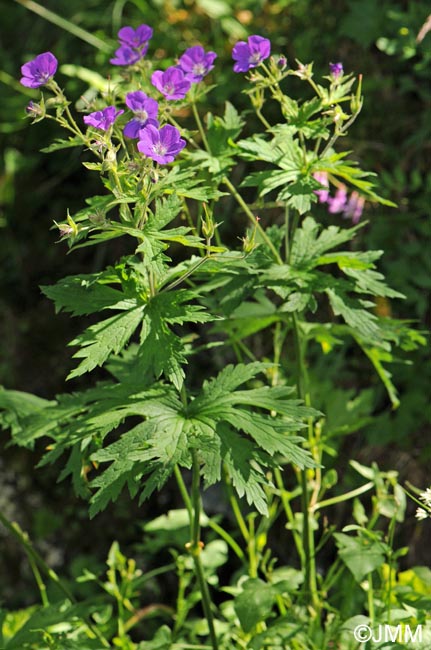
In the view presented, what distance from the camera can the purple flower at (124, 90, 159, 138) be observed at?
1.45 metres

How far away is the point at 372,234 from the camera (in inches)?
107

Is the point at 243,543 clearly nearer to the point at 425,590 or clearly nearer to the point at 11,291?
the point at 425,590

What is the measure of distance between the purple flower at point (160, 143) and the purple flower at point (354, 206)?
4.37ft

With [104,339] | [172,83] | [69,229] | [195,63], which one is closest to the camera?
[69,229]

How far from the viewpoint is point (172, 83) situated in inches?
63.5

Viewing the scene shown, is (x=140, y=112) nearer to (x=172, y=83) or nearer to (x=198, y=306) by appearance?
(x=172, y=83)

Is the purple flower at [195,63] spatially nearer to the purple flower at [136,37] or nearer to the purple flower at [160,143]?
the purple flower at [136,37]

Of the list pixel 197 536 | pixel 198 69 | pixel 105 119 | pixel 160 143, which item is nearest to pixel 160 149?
pixel 160 143

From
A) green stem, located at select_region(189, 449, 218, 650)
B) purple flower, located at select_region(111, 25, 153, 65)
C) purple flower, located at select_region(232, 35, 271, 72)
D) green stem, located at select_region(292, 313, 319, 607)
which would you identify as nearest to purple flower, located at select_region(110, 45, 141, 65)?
purple flower, located at select_region(111, 25, 153, 65)

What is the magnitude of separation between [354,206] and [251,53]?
1.11 meters

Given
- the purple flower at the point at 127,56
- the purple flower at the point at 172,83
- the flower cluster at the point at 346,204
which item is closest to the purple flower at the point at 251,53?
the purple flower at the point at 172,83

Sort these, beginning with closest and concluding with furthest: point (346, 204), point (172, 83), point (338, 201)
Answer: point (172, 83), point (338, 201), point (346, 204)

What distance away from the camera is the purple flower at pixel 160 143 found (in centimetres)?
138

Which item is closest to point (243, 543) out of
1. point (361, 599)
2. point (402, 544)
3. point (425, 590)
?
point (402, 544)
